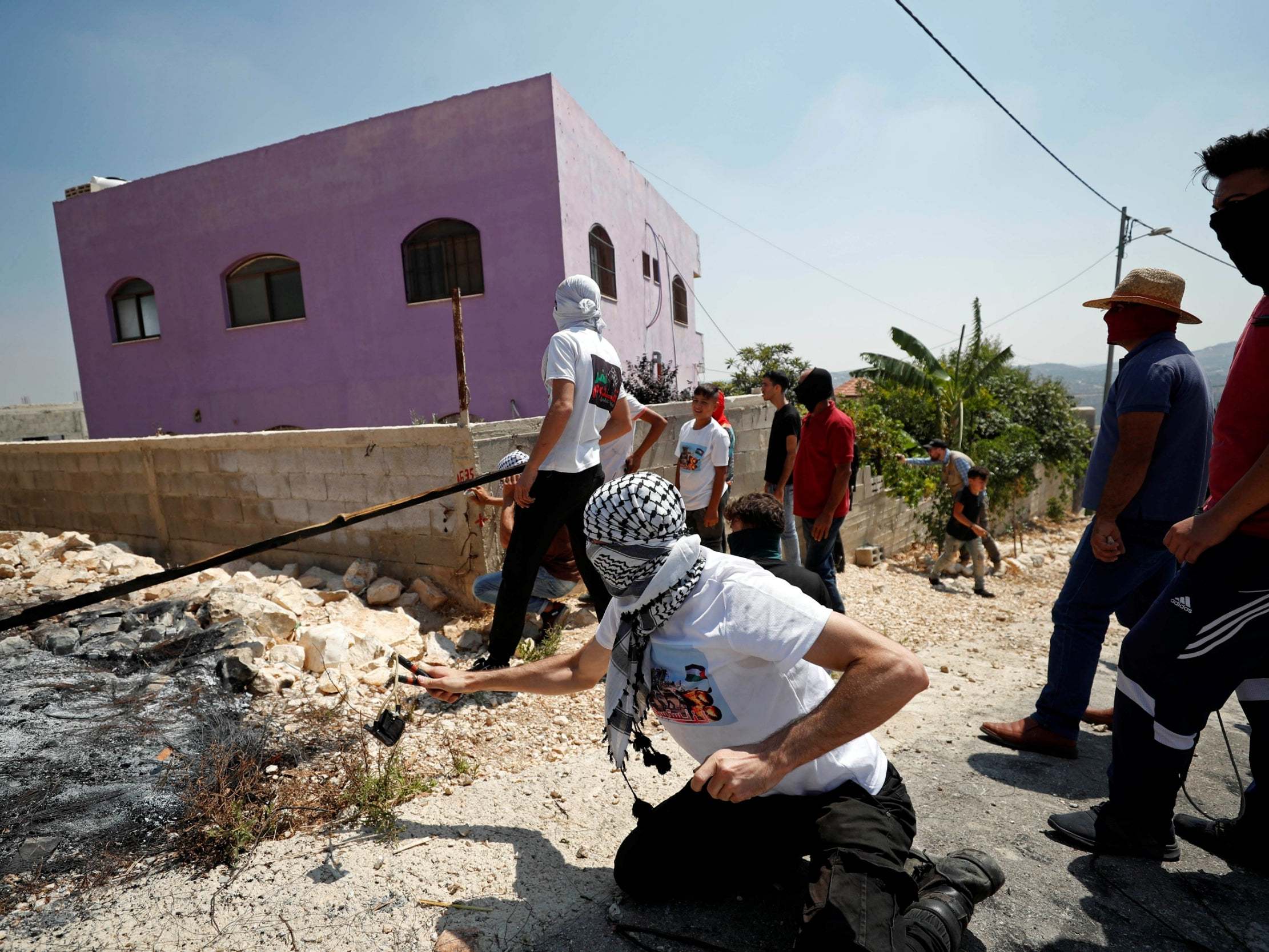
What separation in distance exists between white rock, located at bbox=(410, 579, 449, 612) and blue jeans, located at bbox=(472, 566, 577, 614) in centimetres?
82

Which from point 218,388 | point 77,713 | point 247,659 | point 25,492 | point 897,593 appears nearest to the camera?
point 77,713

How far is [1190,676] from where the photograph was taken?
1.91m

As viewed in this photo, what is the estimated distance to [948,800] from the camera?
99.0 inches

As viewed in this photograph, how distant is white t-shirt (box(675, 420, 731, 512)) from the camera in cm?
507

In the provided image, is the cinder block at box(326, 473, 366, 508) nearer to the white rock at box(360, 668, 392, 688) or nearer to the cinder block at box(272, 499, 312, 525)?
the cinder block at box(272, 499, 312, 525)

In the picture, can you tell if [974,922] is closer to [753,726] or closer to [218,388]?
[753,726]

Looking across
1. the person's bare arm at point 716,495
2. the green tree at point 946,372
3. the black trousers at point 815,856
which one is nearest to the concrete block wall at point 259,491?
the person's bare arm at point 716,495

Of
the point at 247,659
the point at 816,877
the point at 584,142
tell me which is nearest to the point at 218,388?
the point at 584,142

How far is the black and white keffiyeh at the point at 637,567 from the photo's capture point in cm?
172

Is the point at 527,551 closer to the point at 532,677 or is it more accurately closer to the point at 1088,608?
the point at 532,677

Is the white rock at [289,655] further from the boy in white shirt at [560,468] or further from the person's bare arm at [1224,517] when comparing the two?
the person's bare arm at [1224,517]

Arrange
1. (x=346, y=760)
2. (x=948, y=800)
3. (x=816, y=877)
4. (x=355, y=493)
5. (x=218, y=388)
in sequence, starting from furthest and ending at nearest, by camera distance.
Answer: (x=218, y=388), (x=355, y=493), (x=346, y=760), (x=948, y=800), (x=816, y=877)

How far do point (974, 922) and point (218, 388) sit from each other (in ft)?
48.5

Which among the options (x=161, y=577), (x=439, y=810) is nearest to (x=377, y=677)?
(x=439, y=810)
